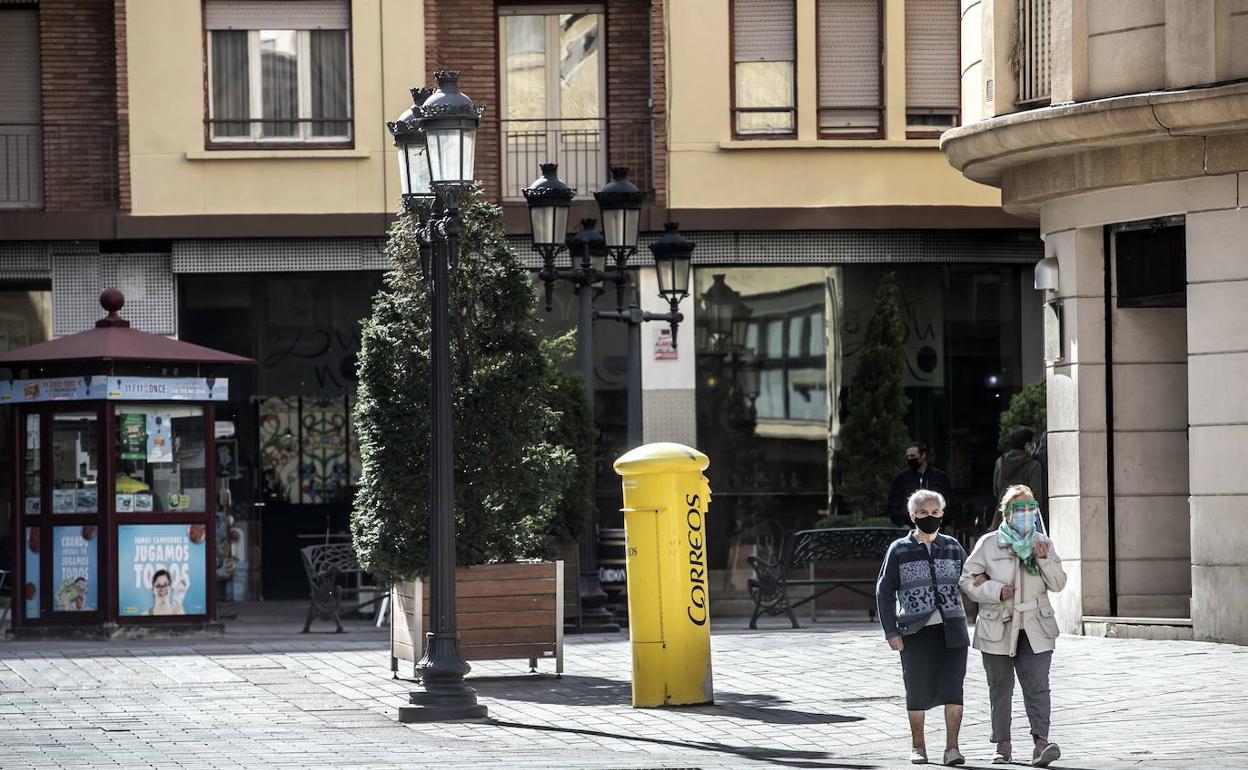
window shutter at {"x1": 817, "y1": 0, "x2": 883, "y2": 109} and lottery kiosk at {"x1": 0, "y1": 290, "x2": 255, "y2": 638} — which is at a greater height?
window shutter at {"x1": 817, "y1": 0, "x2": 883, "y2": 109}

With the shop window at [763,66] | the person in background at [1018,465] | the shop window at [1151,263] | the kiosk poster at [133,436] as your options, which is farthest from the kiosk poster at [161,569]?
the shop window at [763,66]

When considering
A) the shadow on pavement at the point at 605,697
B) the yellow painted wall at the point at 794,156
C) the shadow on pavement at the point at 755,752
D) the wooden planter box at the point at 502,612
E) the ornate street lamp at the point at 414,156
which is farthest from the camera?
the yellow painted wall at the point at 794,156

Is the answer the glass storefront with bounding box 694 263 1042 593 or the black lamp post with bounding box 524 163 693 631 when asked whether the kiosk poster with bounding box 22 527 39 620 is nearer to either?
the black lamp post with bounding box 524 163 693 631

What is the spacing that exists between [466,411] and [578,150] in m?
10.9

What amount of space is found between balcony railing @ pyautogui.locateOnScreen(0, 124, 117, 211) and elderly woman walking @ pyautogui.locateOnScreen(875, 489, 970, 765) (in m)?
16.0

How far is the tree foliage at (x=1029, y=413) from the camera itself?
21.0 metres

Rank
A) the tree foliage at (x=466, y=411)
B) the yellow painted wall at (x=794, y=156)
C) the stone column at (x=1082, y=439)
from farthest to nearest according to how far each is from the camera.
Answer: the yellow painted wall at (x=794, y=156) < the stone column at (x=1082, y=439) < the tree foliage at (x=466, y=411)

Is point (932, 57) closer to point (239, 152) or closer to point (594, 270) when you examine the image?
point (594, 270)

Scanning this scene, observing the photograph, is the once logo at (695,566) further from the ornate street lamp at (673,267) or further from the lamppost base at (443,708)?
the ornate street lamp at (673,267)

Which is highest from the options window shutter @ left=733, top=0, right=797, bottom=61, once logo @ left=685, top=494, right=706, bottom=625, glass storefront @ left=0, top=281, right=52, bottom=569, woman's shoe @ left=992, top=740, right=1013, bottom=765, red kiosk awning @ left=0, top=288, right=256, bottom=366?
window shutter @ left=733, top=0, right=797, bottom=61

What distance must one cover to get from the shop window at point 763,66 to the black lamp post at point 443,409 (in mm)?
11826

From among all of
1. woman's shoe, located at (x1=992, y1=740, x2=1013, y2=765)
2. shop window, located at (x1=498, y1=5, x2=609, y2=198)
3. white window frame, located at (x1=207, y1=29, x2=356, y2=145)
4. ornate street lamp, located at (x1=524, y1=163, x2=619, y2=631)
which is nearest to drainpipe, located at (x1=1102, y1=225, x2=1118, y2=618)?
ornate street lamp, located at (x1=524, y1=163, x2=619, y2=631)

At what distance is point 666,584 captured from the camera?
1295 cm

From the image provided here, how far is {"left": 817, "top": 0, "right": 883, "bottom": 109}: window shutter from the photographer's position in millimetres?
24859
